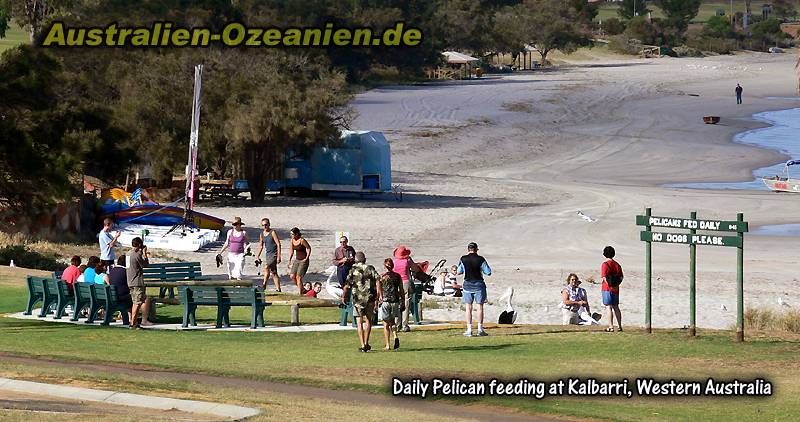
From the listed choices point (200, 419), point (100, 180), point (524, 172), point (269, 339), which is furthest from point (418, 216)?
point (200, 419)

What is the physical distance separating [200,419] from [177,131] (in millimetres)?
31601

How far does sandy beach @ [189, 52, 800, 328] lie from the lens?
30.0 metres

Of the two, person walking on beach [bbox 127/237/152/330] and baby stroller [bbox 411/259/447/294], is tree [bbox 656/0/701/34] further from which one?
person walking on beach [bbox 127/237/152/330]

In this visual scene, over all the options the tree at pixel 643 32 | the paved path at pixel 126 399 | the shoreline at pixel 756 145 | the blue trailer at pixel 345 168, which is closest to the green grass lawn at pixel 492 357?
the paved path at pixel 126 399

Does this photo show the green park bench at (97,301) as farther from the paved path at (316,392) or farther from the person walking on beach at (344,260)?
the person walking on beach at (344,260)

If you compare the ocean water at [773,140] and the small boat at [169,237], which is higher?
the ocean water at [773,140]

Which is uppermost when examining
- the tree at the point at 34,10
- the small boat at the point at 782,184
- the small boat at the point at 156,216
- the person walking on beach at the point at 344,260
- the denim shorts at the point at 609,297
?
the tree at the point at 34,10

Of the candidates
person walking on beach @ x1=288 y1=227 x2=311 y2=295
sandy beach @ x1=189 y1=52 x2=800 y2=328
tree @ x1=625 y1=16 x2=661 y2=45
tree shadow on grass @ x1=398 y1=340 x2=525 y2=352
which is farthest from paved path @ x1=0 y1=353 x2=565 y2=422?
tree @ x1=625 y1=16 x2=661 y2=45

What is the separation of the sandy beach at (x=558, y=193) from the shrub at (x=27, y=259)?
12.4 ft

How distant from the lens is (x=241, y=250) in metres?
25.4

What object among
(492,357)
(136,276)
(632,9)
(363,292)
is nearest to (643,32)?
(632,9)

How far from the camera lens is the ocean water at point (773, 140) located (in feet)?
166

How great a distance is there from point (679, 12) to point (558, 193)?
132m

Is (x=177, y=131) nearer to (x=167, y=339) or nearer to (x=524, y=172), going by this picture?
(x=524, y=172)
